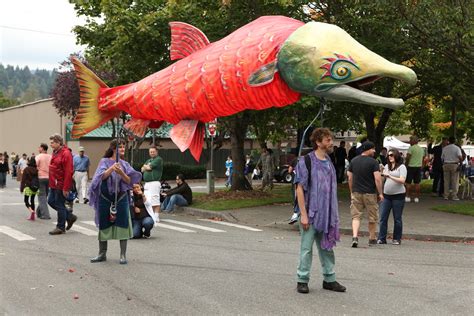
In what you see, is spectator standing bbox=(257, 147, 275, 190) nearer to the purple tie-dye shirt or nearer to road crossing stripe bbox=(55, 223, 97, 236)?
road crossing stripe bbox=(55, 223, 97, 236)

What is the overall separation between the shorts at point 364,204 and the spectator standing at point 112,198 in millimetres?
3870

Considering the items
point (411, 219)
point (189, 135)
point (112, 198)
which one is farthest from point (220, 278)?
point (411, 219)

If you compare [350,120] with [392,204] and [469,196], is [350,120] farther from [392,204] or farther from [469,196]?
[392,204]

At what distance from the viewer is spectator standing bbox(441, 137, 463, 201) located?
14320 mm

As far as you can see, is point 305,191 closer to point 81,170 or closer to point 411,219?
point 411,219

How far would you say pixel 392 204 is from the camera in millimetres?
9164

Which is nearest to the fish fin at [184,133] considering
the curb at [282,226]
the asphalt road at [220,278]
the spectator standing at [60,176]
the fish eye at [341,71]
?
the fish eye at [341,71]

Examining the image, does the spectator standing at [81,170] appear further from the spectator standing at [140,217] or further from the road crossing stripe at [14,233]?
the spectator standing at [140,217]

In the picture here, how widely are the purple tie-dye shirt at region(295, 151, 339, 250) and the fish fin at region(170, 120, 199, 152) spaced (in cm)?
130

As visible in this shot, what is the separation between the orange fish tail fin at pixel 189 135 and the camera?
196 inches

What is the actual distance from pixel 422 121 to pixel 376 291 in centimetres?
1698

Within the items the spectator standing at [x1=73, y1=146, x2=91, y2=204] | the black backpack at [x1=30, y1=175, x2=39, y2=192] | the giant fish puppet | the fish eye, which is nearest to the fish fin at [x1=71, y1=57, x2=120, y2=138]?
the giant fish puppet

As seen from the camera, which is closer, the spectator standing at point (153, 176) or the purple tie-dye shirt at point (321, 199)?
the purple tie-dye shirt at point (321, 199)

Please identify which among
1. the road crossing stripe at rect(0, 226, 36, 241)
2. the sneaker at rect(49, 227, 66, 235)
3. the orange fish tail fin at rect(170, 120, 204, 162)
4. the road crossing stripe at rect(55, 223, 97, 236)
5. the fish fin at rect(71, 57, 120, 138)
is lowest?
the road crossing stripe at rect(0, 226, 36, 241)
